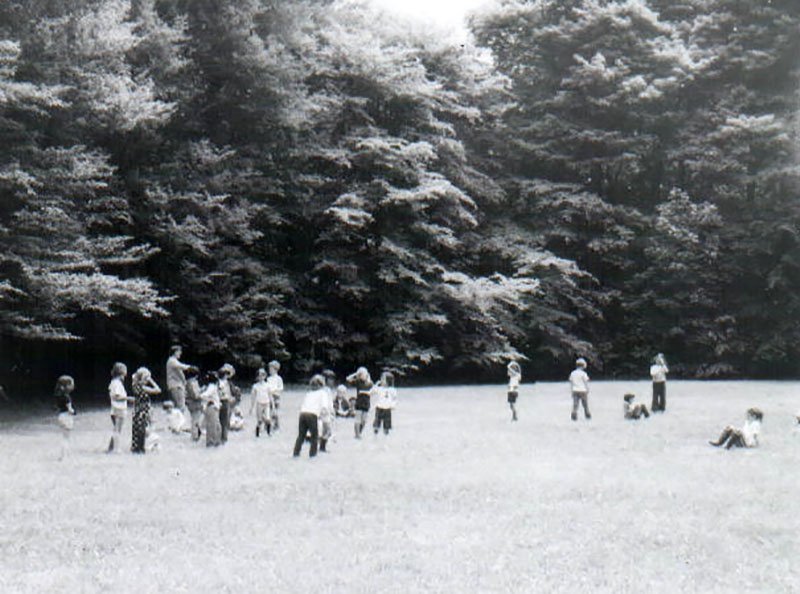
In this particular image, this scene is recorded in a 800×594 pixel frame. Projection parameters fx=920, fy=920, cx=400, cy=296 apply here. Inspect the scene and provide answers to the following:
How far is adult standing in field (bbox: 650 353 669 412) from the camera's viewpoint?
24009mm

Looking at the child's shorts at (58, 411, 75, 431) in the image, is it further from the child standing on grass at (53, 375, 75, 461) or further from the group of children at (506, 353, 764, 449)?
the group of children at (506, 353, 764, 449)

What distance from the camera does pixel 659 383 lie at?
24.3 m

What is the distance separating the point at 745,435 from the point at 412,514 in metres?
9.03

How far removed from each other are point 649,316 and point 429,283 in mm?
11255

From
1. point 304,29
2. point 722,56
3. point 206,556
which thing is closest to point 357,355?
point 304,29

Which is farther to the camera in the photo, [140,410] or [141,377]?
[140,410]

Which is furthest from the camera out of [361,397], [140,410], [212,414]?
[361,397]

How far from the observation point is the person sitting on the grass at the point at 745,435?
59.3 feet

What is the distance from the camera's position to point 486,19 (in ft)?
143

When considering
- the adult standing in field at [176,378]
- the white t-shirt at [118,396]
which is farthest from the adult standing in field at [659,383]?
the white t-shirt at [118,396]

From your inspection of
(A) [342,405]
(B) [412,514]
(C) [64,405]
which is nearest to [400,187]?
(A) [342,405]

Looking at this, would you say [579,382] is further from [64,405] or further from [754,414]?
[64,405]

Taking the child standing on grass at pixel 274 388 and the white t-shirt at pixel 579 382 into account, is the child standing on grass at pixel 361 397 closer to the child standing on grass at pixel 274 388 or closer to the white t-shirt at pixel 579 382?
the child standing on grass at pixel 274 388

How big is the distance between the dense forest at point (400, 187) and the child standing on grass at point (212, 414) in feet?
23.6
